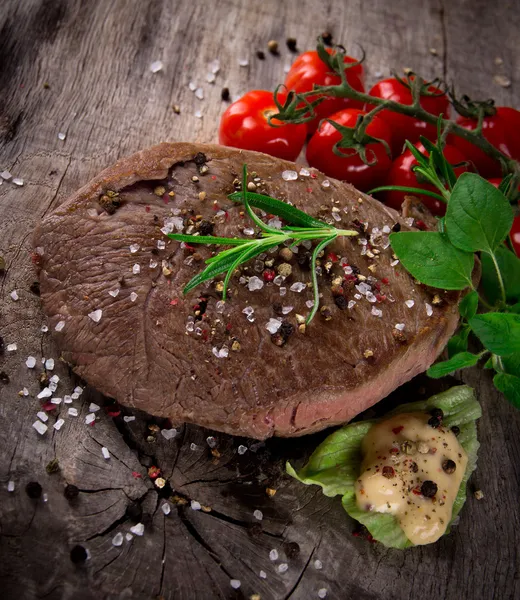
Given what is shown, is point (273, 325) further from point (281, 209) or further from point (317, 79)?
point (317, 79)

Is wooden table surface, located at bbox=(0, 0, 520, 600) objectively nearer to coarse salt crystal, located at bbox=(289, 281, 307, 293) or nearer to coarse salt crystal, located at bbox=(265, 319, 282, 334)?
coarse salt crystal, located at bbox=(265, 319, 282, 334)

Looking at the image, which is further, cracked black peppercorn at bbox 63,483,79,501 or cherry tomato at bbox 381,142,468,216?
cherry tomato at bbox 381,142,468,216

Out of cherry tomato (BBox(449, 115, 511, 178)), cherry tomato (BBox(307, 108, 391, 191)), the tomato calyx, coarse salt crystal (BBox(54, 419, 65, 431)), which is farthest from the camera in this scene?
cherry tomato (BBox(449, 115, 511, 178))

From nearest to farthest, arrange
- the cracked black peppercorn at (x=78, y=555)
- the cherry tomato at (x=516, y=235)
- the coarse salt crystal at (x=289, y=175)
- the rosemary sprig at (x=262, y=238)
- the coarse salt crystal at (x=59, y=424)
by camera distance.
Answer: the rosemary sprig at (x=262, y=238) → the cracked black peppercorn at (x=78, y=555) → the coarse salt crystal at (x=59, y=424) → the coarse salt crystal at (x=289, y=175) → the cherry tomato at (x=516, y=235)

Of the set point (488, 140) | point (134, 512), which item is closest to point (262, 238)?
point (134, 512)

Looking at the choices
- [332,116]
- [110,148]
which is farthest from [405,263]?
[110,148]

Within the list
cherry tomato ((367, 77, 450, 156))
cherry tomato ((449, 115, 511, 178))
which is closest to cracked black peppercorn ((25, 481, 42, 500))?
cherry tomato ((367, 77, 450, 156))

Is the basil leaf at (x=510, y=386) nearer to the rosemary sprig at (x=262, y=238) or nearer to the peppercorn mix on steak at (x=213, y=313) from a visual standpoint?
the peppercorn mix on steak at (x=213, y=313)

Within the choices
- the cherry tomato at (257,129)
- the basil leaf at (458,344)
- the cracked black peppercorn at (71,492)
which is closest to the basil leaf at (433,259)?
the basil leaf at (458,344)
